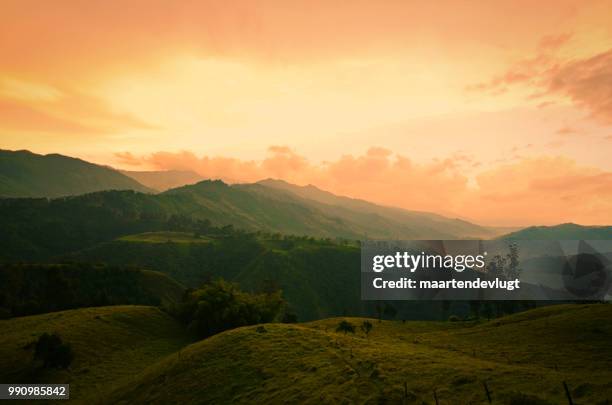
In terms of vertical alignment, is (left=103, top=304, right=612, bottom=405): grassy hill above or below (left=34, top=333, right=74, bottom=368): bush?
above

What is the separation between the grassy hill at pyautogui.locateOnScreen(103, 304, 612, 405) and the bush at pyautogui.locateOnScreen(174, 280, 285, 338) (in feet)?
148

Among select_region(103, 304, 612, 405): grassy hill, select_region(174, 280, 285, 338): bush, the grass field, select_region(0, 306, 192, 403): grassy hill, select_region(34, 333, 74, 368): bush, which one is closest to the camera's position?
select_region(103, 304, 612, 405): grassy hill

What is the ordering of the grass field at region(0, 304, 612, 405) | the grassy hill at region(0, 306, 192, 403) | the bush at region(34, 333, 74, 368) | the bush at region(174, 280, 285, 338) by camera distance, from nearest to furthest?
the grass field at region(0, 304, 612, 405), the grassy hill at region(0, 306, 192, 403), the bush at region(34, 333, 74, 368), the bush at region(174, 280, 285, 338)

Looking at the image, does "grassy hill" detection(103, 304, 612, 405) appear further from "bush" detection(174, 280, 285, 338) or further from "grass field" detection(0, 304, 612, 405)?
"bush" detection(174, 280, 285, 338)

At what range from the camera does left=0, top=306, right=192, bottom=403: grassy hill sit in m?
73.6

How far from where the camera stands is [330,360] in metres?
51.0

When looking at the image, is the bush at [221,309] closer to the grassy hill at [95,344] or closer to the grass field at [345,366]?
the grassy hill at [95,344]

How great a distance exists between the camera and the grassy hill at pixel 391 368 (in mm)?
36031

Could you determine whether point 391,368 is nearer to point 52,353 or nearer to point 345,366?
point 345,366

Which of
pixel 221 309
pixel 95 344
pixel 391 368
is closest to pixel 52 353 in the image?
pixel 95 344

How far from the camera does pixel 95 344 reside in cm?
8731

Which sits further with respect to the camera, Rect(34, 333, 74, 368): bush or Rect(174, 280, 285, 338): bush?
Rect(174, 280, 285, 338): bush

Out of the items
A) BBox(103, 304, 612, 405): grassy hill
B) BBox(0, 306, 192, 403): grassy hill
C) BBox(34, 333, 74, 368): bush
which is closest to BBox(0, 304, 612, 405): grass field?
BBox(103, 304, 612, 405): grassy hill

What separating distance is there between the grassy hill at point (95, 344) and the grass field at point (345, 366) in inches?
13.8
